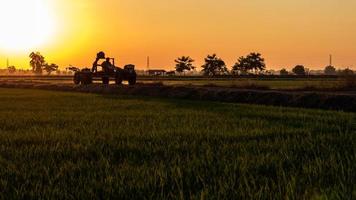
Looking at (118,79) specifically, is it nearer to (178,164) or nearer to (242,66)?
(178,164)

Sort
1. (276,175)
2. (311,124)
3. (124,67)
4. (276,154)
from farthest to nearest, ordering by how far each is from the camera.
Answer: (124,67)
(311,124)
(276,154)
(276,175)

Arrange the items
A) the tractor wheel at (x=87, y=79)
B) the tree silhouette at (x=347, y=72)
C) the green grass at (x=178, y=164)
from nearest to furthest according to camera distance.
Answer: the green grass at (x=178, y=164), the tree silhouette at (x=347, y=72), the tractor wheel at (x=87, y=79)

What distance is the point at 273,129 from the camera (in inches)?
386

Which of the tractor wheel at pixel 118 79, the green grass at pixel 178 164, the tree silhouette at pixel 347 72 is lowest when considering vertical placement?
the green grass at pixel 178 164

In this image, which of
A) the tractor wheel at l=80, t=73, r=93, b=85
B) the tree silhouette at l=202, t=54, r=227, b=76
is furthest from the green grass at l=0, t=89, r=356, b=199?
the tree silhouette at l=202, t=54, r=227, b=76

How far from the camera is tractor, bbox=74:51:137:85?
44634 millimetres

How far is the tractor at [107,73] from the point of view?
44.6 m

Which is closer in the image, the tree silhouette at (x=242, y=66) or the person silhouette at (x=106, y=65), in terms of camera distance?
the person silhouette at (x=106, y=65)

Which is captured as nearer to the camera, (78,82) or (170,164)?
(170,164)

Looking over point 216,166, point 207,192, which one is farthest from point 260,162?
point 207,192

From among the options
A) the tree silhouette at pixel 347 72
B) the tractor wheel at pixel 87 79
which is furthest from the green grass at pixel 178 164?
the tractor wheel at pixel 87 79

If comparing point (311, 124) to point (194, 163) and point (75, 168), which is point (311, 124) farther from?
point (75, 168)

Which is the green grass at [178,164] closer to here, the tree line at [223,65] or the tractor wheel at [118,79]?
the tractor wheel at [118,79]

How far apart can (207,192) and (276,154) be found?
2.45 meters
